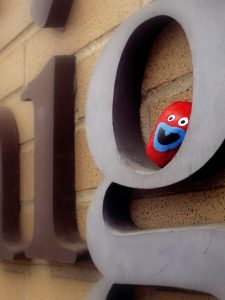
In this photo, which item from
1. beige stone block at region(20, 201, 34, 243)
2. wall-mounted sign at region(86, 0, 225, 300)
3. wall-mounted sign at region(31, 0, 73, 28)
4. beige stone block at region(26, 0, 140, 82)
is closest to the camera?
wall-mounted sign at region(86, 0, 225, 300)

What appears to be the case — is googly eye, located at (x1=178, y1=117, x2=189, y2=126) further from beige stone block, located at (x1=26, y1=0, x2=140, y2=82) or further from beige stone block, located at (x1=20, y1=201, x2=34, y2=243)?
beige stone block, located at (x1=20, y1=201, x2=34, y2=243)

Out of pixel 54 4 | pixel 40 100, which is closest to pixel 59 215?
pixel 40 100

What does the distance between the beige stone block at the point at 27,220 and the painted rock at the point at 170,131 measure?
510 millimetres

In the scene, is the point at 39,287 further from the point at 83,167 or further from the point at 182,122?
the point at 182,122

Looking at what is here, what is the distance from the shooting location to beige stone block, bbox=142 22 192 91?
819 millimetres

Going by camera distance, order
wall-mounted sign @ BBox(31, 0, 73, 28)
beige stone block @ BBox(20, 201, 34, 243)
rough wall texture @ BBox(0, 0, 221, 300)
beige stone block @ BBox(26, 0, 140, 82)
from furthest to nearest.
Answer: beige stone block @ BBox(20, 201, 34, 243), wall-mounted sign @ BBox(31, 0, 73, 28), beige stone block @ BBox(26, 0, 140, 82), rough wall texture @ BBox(0, 0, 221, 300)

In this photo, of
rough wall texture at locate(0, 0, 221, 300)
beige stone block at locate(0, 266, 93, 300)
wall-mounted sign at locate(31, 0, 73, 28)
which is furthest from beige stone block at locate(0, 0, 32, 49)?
beige stone block at locate(0, 266, 93, 300)

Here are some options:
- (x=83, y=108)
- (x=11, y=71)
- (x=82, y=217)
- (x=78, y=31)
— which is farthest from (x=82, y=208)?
(x=11, y=71)

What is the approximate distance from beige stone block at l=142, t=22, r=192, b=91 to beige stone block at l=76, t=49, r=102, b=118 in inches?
6.4

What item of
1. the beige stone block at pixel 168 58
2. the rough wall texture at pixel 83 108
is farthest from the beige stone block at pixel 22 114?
the beige stone block at pixel 168 58

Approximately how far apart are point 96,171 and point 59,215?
Answer: 4.6 inches

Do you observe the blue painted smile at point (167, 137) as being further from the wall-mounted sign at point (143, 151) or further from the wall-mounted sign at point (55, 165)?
the wall-mounted sign at point (55, 165)

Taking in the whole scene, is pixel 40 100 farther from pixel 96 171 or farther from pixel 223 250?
pixel 223 250

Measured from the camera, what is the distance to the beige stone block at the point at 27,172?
121 centimetres
